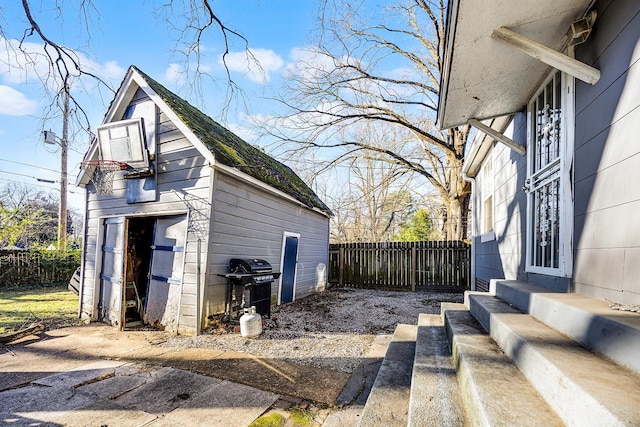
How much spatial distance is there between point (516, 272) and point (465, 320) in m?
1.39

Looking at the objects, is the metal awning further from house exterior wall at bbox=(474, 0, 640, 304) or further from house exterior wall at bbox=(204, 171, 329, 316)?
house exterior wall at bbox=(204, 171, 329, 316)

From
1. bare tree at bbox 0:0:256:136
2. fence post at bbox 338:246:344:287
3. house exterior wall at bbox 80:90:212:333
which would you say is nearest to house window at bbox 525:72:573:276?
bare tree at bbox 0:0:256:136

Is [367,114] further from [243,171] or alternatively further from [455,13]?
[455,13]

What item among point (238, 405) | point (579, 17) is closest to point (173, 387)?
point (238, 405)

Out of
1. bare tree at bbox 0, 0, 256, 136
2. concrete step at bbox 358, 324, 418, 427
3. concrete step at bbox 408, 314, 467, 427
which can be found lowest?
concrete step at bbox 358, 324, 418, 427

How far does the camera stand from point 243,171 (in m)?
5.52

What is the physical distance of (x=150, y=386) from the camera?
9.75ft

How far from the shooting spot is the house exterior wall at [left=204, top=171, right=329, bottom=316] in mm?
4906

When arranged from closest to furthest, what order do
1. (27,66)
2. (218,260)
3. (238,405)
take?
1. (238,405)
2. (27,66)
3. (218,260)

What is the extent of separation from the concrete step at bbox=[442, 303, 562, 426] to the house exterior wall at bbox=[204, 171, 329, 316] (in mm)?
3789

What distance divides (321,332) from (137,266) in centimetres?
376

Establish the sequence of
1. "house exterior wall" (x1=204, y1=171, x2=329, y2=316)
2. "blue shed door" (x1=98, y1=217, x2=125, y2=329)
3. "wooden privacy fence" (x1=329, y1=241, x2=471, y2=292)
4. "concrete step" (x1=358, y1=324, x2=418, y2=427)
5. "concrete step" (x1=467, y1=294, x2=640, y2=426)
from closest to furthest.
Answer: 1. "concrete step" (x1=467, y1=294, x2=640, y2=426)
2. "concrete step" (x1=358, y1=324, x2=418, y2=427)
3. "house exterior wall" (x1=204, y1=171, x2=329, y2=316)
4. "blue shed door" (x1=98, y1=217, x2=125, y2=329)
5. "wooden privacy fence" (x1=329, y1=241, x2=471, y2=292)

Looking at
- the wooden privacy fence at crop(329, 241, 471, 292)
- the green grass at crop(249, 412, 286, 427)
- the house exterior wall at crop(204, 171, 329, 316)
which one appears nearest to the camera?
the green grass at crop(249, 412, 286, 427)

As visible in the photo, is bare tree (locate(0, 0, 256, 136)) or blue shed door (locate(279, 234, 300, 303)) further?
blue shed door (locate(279, 234, 300, 303))
